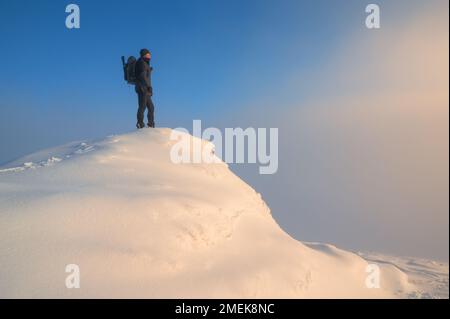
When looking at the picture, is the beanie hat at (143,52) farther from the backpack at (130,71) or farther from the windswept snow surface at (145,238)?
the windswept snow surface at (145,238)

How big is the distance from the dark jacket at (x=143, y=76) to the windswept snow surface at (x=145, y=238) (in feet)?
9.31

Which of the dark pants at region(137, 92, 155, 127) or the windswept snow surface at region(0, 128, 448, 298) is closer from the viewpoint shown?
the windswept snow surface at region(0, 128, 448, 298)

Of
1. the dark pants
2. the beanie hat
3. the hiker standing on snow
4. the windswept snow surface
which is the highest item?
the beanie hat

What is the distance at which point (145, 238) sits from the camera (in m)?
5.31

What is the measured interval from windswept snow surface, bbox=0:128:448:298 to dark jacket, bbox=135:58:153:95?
284cm

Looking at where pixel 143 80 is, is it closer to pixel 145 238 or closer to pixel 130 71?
pixel 130 71

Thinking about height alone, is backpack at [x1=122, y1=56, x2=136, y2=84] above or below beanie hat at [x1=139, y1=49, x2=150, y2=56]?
below

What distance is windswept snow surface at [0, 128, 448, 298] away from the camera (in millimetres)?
4484

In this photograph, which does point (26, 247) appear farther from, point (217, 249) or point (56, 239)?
point (217, 249)

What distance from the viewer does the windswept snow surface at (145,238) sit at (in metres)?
4.48

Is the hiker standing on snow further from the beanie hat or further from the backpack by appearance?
the backpack

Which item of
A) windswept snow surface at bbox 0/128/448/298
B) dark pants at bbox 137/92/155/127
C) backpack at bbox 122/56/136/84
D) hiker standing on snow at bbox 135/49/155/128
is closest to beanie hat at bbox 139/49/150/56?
hiker standing on snow at bbox 135/49/155/128

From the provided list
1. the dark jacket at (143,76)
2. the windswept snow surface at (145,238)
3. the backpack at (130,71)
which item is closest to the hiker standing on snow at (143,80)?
the dark jacket at (143,76)
